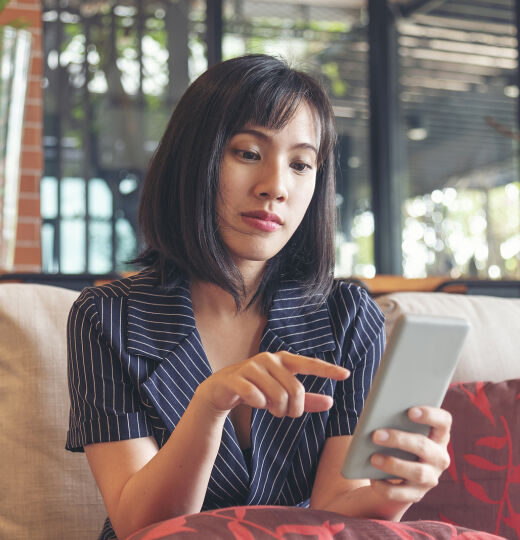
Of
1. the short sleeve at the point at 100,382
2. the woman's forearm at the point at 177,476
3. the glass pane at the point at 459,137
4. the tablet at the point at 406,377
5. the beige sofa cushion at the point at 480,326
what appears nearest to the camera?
the tablet at the point at 406,377

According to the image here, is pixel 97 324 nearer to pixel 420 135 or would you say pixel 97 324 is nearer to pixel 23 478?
pixel 23 478

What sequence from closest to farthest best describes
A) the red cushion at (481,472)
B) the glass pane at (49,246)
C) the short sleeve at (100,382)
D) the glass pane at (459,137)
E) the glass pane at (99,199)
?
the short sleeve at (100,382) < the red cushion at (481,472) < the glass pane at (49,246) < the glass pane at (99,199) < the glass pane at (459,137)

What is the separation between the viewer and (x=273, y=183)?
1.06 m

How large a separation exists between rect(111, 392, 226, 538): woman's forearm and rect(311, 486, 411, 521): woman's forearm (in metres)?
0.19

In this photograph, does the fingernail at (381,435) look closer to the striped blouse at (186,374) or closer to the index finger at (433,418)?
the index finger at (433,418)

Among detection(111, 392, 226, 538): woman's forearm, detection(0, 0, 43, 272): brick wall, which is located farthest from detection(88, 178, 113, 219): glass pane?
detection(111, 392, 226, 538): woman's forearm

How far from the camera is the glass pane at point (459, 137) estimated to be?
13.3 feet

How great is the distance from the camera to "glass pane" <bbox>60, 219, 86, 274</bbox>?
355cm

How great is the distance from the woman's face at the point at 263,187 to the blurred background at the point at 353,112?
7.94ft

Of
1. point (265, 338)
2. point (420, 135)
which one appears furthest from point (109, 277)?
point (420, 135)

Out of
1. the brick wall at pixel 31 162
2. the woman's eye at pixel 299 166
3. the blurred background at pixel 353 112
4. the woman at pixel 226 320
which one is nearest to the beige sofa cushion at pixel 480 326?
the woman at pixel 226 320

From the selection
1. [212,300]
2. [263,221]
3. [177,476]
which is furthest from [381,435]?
[212,300]

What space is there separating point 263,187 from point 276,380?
1.18 feet

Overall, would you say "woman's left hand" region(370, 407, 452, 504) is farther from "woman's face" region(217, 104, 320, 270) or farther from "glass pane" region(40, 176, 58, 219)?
"glass pane" region(40, 176, 58, 219)
